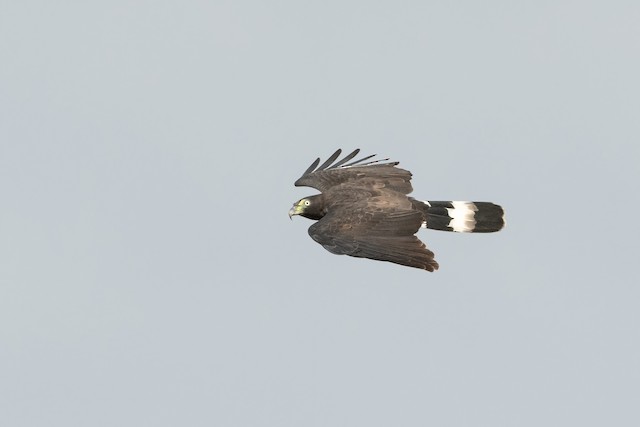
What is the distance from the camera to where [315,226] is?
1075 inches

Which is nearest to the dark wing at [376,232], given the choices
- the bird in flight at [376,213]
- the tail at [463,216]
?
the bird in flight at [376,213]

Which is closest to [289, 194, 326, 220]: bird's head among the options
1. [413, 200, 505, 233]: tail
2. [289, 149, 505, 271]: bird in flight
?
[289, 149, 505, 271]: bird in flight

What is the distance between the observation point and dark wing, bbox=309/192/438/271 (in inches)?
1032

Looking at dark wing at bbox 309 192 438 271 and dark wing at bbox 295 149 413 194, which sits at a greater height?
dark wing at bbox 295 149 413 194

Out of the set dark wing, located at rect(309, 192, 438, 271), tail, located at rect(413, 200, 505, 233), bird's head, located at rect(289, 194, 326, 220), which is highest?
tail, located at rect(413, 200, 505, 233)

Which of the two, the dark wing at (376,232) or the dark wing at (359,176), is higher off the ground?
the dark wing at (359,176)

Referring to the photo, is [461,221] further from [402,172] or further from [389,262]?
[389,262]

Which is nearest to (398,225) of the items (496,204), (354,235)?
(354,235)

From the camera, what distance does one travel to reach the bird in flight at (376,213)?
26.5 meters

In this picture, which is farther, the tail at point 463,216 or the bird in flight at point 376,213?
the tail at point 463,216

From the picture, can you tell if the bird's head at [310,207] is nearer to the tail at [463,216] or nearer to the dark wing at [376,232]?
the dark wing at [376,232]

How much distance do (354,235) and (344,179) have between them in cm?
349

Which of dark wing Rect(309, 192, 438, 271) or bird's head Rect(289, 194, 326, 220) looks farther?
bird's head Rect(289, 194, 326, 220)

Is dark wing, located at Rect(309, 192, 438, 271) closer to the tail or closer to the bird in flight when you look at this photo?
the bird in flight
